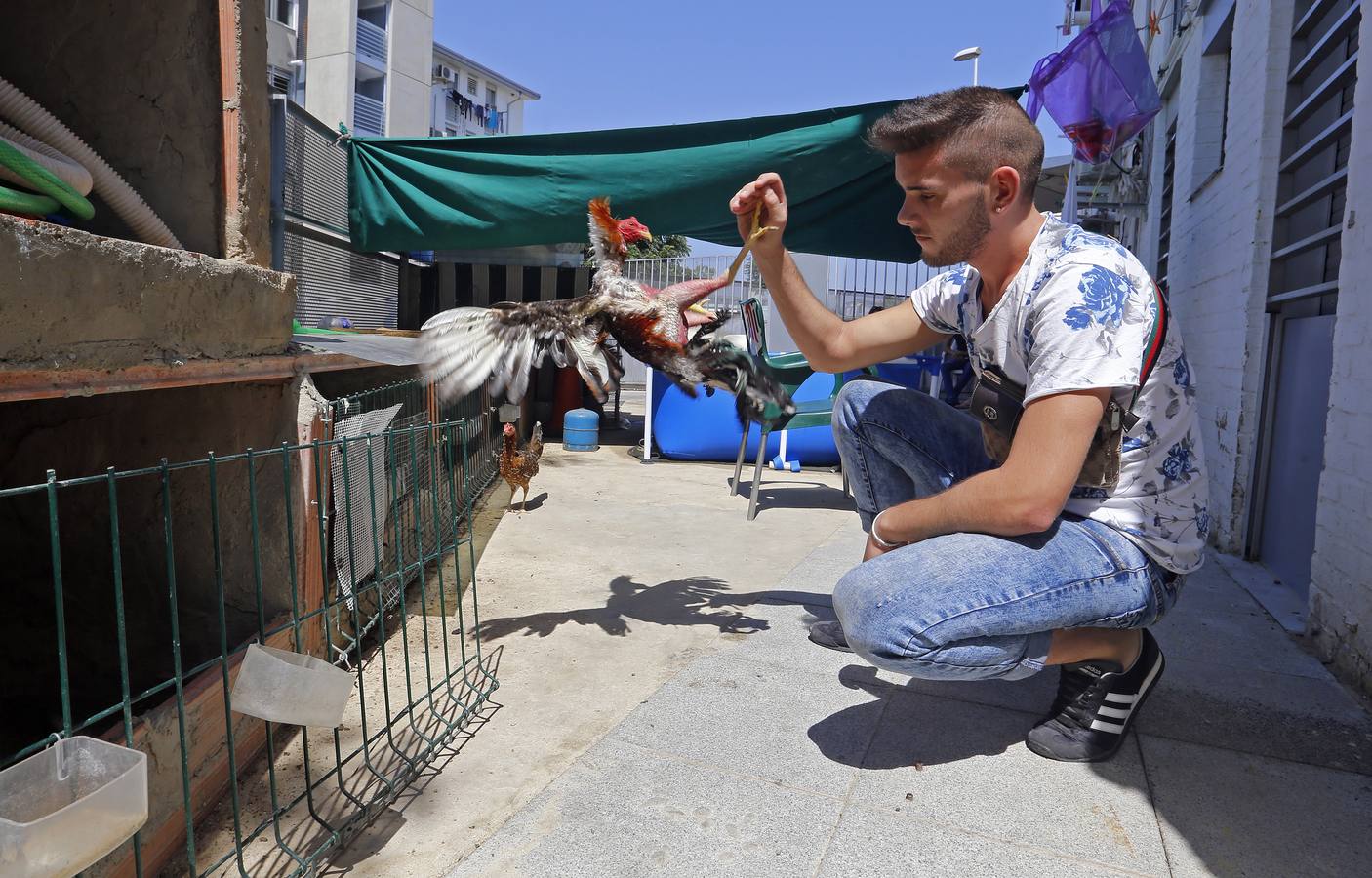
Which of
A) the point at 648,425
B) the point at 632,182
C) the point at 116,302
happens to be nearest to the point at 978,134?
the point at 116,302

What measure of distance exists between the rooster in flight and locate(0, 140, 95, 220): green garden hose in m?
1.11

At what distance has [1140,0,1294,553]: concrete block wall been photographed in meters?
4.16

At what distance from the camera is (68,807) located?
3.85 ft

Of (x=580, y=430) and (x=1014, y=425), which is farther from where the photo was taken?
(x=580, y=430)

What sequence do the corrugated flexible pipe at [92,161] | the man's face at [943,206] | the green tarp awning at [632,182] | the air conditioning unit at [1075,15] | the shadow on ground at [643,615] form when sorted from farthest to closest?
the air conditioning unit at [1075,15]
the green tarp awning at [632,182]
the shadow on ground at [643,615]
the corrugated flexible pipe at [92,161]
the man's face at [943,206]

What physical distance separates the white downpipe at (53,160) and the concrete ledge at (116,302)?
476mm

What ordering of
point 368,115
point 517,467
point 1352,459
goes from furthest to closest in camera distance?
point 368,115 → point 517,467 → point 1352,459

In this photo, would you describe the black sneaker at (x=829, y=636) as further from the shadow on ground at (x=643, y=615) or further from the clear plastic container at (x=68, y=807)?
the clear plastic container at (x=68, y=807)

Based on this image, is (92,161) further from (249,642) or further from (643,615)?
(643,615)

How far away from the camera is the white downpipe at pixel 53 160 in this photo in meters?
2.30

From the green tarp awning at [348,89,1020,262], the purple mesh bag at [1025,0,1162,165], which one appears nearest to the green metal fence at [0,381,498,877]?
the green tarp awning at [348,89,1020,262]

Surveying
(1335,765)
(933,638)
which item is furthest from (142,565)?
(1335,765)

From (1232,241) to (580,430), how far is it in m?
6.42

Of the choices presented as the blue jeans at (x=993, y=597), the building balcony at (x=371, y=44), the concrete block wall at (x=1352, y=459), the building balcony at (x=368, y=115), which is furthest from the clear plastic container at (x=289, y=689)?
the building balcony at (x=371, y=44)
